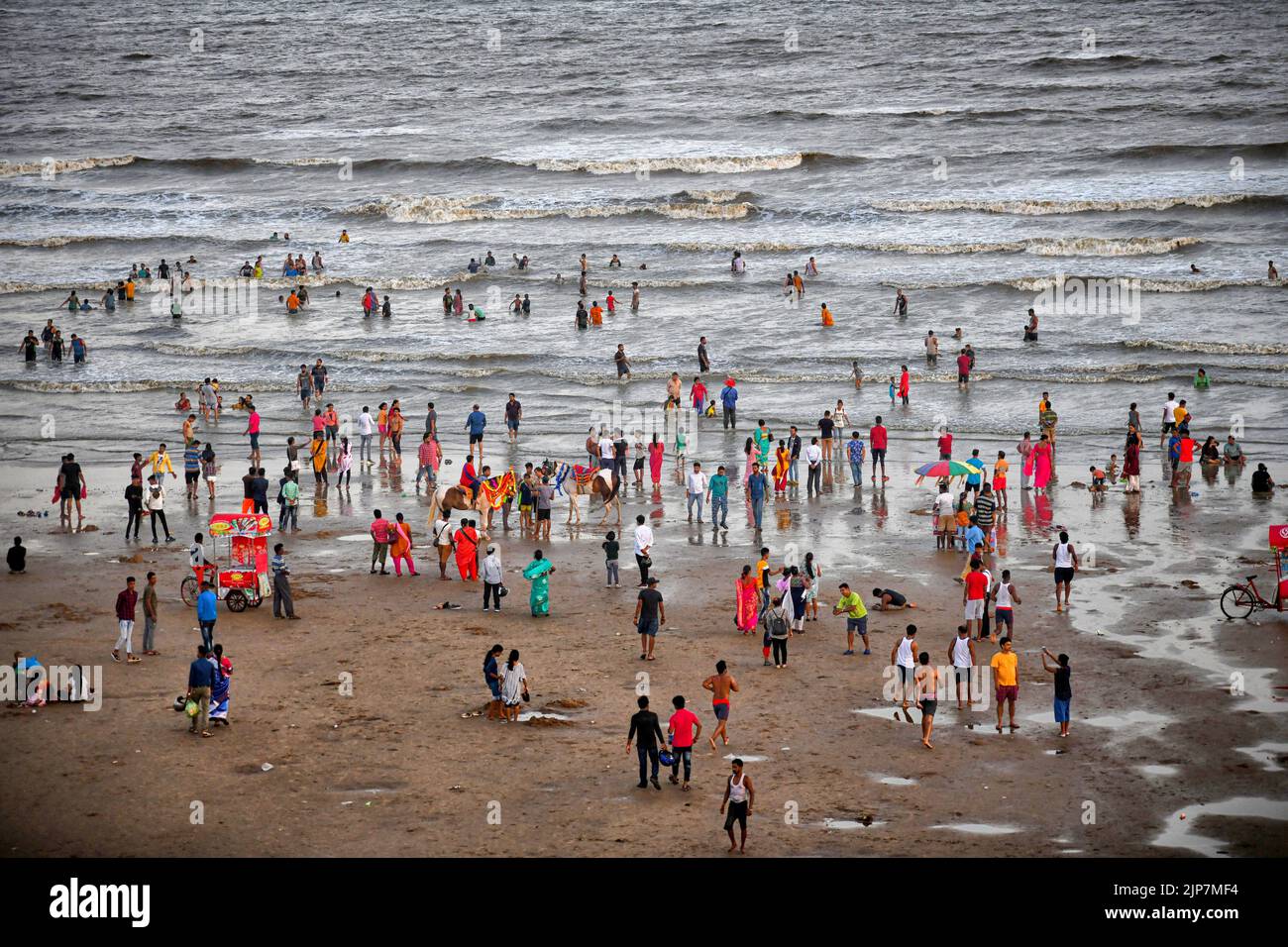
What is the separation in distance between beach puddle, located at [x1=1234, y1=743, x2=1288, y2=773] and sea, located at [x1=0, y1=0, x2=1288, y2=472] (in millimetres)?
17822

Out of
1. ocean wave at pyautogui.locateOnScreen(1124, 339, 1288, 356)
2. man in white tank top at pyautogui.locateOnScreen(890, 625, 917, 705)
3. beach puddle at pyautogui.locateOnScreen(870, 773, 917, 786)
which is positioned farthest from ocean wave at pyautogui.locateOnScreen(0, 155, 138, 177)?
beach puddle at pyautogui.locateOnScreen(870, 773, 917, 786)

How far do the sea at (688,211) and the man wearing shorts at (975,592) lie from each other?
13.0 metres

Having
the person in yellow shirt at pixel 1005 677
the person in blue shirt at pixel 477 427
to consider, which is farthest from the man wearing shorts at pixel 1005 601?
the person in blue shirt at pixel 477 427

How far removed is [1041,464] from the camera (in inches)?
1146

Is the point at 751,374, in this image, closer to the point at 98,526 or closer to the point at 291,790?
the point at 98,526

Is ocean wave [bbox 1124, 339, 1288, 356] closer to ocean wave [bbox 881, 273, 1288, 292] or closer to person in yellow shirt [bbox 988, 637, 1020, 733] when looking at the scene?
ocean wave [bbox 881, 273, 1288, 292]

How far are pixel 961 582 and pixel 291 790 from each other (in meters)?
12.1

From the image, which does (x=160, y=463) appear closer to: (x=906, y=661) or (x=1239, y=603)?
(x=906, y=661)

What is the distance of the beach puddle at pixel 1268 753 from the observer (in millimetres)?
15766

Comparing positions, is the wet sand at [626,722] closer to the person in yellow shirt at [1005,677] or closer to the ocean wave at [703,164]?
the person in yellow shirt at [1005,677]

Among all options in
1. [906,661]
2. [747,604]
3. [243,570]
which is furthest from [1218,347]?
[243,570]

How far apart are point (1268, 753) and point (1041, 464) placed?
1342 centimetres
